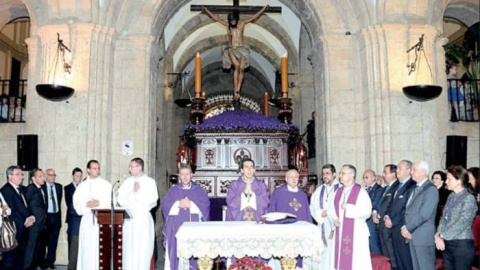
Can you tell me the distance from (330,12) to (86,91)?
17.4 ft

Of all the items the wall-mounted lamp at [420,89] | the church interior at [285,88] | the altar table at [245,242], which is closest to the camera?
the altar table at [245,242]

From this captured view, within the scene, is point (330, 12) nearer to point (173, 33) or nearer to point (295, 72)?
point (295, 72)

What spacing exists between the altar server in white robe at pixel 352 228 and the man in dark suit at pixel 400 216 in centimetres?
32

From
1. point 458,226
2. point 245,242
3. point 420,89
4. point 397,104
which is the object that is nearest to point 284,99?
point 397,104

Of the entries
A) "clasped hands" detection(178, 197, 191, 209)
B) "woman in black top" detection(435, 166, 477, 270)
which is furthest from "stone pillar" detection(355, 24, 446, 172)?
"clasped hands" detection(178, 197, 191, 209)

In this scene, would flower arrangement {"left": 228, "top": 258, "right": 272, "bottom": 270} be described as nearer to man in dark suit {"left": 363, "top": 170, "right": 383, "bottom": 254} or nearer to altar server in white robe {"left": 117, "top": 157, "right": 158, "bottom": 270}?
altar server in white robe {"left": 117, "top": 157, "right": 158, "bottom": 270}

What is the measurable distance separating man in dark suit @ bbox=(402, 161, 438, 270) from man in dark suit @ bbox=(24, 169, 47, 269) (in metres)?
5.41

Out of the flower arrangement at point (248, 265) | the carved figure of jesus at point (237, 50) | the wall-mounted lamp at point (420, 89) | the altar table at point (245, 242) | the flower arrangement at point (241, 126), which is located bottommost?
the flower arrangement at point (248, 265)

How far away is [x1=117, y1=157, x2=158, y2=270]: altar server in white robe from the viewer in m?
6.79

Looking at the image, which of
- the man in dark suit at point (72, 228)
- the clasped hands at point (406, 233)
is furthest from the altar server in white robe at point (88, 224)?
the clasped hands at point (406, 233)

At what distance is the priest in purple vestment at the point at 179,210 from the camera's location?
21.7 feet

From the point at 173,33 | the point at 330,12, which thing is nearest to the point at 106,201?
the point at 330,12

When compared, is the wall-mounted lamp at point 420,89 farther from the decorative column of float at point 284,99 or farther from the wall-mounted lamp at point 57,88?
the wall-mounted lamp at point 57,88

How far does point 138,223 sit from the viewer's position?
6.85 meters
